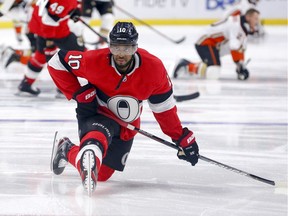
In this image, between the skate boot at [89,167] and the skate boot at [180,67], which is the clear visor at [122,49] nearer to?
the skate boot at [89,167]

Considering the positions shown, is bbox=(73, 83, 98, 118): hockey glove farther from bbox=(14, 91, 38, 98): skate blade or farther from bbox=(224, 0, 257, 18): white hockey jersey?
bbox=(224, 0, 257, 18): white hockey jersey

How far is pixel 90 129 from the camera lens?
3.40 meters

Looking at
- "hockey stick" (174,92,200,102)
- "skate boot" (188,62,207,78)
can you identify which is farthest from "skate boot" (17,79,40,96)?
"skate boot" (188,62,207,78)

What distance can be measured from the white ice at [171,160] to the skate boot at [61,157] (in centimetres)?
4

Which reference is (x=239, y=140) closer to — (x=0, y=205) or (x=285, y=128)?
(x=285, y=128)

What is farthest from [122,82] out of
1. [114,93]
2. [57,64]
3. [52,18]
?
[52,18]

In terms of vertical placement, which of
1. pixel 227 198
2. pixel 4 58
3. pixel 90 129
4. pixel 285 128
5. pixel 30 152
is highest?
pixel 90 129

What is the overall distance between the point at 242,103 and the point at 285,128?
89cm

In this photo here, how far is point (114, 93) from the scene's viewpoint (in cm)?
345

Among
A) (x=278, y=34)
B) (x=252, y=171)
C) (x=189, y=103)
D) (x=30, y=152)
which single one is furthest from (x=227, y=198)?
(x=278, y=34)

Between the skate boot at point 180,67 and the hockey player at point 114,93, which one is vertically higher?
the hockey player at point 114,93

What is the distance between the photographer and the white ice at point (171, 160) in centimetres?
329

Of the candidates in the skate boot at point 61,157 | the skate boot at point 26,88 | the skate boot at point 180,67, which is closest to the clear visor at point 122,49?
the skate boot at point 61,157

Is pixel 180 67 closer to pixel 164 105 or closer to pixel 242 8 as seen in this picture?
pixel 242 8
